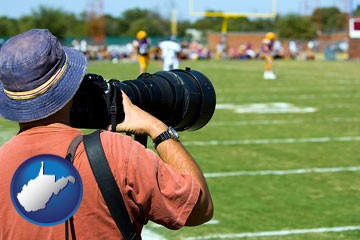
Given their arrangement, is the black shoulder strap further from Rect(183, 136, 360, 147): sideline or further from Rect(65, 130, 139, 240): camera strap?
Rect(183, 136, 360, 147): sideline

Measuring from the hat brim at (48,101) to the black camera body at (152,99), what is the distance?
4.6 inches

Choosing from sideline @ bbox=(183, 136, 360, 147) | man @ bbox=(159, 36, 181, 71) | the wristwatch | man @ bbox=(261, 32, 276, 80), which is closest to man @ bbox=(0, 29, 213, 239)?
the wristwatch

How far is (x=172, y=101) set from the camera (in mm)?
2586

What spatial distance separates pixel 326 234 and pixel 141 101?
140 inches

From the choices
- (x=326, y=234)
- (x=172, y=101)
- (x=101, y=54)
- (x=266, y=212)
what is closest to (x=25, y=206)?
(x=172, y=101)

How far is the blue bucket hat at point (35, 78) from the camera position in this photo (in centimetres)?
210

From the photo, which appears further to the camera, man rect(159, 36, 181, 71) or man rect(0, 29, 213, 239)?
man rect(159, 36, 181, 71)

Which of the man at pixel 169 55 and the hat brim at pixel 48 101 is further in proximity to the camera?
the man at pixel 169 55

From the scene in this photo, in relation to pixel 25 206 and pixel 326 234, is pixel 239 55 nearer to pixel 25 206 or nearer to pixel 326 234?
pixel 326 234

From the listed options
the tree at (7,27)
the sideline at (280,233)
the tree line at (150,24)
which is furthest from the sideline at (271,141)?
the tree at (7,27)

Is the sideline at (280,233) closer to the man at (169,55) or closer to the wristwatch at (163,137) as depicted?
the wristwatch at (163,137)

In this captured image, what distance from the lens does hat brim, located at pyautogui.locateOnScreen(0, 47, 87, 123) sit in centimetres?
211

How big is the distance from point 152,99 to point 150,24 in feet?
286

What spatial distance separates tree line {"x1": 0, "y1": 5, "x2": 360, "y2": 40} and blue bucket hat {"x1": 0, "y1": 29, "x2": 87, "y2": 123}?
5245 centimetres
